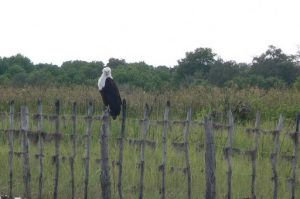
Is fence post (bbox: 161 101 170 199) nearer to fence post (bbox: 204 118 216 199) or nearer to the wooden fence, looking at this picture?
the wooden fence

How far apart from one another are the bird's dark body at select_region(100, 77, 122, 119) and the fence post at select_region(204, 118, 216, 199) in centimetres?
364

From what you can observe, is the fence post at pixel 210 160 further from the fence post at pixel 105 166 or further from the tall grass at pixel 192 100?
the tall grass at pixel 192 100

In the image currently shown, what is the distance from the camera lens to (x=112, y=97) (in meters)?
10.9

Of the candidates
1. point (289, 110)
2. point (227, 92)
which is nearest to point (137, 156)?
point (289, 110)

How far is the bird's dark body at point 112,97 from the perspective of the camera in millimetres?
10906

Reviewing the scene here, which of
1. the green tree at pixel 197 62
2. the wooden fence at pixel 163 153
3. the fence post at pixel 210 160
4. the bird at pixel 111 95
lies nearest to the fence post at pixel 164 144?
the wooden fence at pixel 163 153

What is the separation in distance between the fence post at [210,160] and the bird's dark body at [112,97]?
3.64 m

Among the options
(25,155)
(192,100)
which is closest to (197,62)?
(192,100)

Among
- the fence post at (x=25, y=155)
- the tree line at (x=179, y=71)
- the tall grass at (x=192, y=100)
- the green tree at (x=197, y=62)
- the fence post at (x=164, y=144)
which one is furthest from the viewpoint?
the green tree at (x=197, y=62)

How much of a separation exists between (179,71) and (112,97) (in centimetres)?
2231

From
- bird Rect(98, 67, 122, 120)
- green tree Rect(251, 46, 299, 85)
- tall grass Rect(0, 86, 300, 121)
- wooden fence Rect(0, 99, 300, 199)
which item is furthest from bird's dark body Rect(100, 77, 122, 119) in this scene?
green tree Rect(251, 46, 299, 85)

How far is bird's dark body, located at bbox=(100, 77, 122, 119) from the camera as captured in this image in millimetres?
10906

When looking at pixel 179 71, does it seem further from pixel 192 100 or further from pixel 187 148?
pixel 187 148

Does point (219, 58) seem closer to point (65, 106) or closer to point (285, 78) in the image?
point (285, 78)
